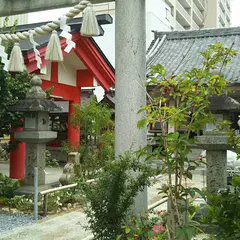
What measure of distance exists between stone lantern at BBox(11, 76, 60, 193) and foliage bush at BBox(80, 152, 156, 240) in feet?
11.7

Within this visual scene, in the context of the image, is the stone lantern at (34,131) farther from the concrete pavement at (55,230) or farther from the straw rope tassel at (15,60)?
the straw rope tassel at (15,60)

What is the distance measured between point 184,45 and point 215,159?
1203 cm

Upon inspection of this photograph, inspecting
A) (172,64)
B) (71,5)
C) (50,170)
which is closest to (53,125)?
(50,170)

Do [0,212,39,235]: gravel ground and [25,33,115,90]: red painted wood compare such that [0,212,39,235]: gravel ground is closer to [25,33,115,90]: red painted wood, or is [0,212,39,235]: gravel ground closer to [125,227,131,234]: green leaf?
[125,227,131,234]: green leaf

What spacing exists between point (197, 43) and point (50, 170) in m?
9.32

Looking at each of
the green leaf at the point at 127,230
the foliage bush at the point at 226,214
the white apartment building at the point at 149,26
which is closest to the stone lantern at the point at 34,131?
the green leaf at the point at 127,230

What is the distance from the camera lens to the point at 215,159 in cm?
525

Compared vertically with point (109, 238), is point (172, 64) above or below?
above

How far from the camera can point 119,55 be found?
12.7ft

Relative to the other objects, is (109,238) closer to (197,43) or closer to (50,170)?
(50,170)

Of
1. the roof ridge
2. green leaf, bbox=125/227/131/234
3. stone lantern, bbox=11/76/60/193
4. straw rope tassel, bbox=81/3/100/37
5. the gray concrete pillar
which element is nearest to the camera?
green leaf, bbox=125/227/131/234

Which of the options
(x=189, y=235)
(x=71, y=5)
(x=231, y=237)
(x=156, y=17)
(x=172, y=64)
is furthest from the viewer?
(x=156, y=17)

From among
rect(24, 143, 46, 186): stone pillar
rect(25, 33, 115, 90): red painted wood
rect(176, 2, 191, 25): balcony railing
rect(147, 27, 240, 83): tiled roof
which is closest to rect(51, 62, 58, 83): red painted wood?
rect(25, 33, 115, 90): red painted wood

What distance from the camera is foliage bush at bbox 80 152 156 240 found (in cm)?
337
